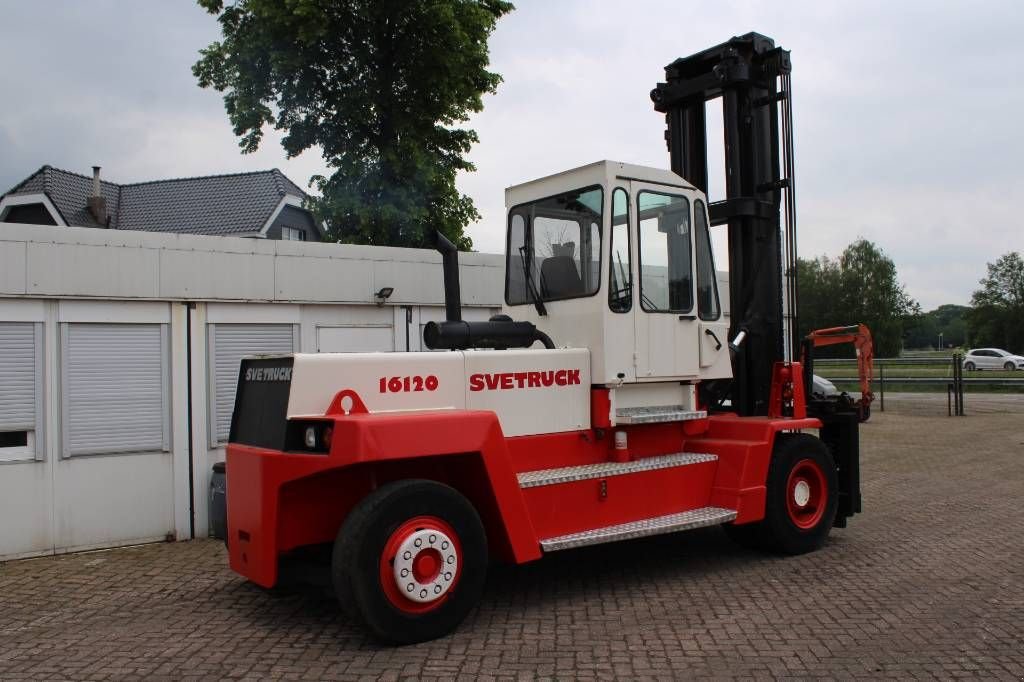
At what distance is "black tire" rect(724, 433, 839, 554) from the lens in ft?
24.5

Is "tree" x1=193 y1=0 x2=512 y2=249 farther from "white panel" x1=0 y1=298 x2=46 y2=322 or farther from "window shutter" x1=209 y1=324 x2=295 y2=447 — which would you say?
"white panel" x1=0 y1=298 x2=46 y2=322

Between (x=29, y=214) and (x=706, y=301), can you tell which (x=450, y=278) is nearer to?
(x=706, y=301)

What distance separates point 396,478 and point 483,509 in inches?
24.0

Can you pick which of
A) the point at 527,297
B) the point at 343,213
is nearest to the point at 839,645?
the point at 527,297

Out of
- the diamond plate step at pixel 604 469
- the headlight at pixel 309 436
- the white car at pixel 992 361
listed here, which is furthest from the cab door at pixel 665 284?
the white car at pixel 992 361

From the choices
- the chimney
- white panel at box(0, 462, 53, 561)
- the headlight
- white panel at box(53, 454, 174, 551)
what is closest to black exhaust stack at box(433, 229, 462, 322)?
the headlight

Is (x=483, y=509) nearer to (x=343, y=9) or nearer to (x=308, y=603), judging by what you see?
(x=308, y=603)

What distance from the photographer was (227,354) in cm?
927

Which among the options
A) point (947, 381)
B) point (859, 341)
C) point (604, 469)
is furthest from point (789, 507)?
point (947, 381)

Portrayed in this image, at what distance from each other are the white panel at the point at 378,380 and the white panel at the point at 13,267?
156 inches

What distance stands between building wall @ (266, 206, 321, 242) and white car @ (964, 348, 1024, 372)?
113ft

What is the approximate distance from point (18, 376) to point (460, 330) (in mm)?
4433

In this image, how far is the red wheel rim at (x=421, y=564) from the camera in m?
5.30

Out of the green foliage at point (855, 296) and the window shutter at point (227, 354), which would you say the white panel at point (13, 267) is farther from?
the green foliage at point (855, 296)
